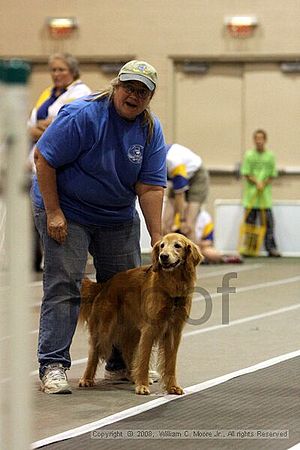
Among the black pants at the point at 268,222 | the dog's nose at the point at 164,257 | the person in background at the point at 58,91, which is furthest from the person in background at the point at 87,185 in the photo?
the black pants at the point at 268,222

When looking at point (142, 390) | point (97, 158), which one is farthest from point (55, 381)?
point (97, 158)

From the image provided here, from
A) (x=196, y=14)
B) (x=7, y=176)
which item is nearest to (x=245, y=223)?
(x=196, y=14)

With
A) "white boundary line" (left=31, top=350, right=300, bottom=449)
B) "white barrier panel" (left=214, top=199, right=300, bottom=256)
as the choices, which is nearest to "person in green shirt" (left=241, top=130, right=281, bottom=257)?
"white barrier panel" (left=214, top=199, right=300, bottom=256)

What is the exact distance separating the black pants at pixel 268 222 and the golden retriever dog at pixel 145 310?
8.00 m

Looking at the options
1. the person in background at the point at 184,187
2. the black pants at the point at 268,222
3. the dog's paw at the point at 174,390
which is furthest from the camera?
the black pants at the point at 268,222

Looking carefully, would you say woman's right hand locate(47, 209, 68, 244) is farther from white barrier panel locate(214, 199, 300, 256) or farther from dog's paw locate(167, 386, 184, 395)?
white barrier panel locate(214, 199, 300, 256)

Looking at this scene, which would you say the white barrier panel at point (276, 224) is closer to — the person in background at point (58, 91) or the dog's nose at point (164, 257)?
the person in background at point (58, 91)

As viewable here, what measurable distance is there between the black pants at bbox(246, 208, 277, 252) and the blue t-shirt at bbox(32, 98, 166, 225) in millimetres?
8079

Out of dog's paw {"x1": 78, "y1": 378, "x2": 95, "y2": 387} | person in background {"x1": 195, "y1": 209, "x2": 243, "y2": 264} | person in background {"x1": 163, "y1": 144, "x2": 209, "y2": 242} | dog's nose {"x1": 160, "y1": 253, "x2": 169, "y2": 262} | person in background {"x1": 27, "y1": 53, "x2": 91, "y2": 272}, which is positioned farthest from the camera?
person in background {"x1": 195, "y1": 209, "x2": 243, "y2": 264}

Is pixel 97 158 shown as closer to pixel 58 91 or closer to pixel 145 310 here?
pixel 145 310

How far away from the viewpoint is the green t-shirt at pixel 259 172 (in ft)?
42.8

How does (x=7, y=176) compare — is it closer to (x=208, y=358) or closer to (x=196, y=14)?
(x=208, y=358)

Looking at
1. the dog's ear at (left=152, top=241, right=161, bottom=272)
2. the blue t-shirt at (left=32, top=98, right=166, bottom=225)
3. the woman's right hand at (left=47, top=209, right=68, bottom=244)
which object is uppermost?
the blue t-shirt at (left=32, top=98, right=166, bottom=225)

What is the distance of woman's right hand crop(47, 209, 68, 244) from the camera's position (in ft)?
15.6
